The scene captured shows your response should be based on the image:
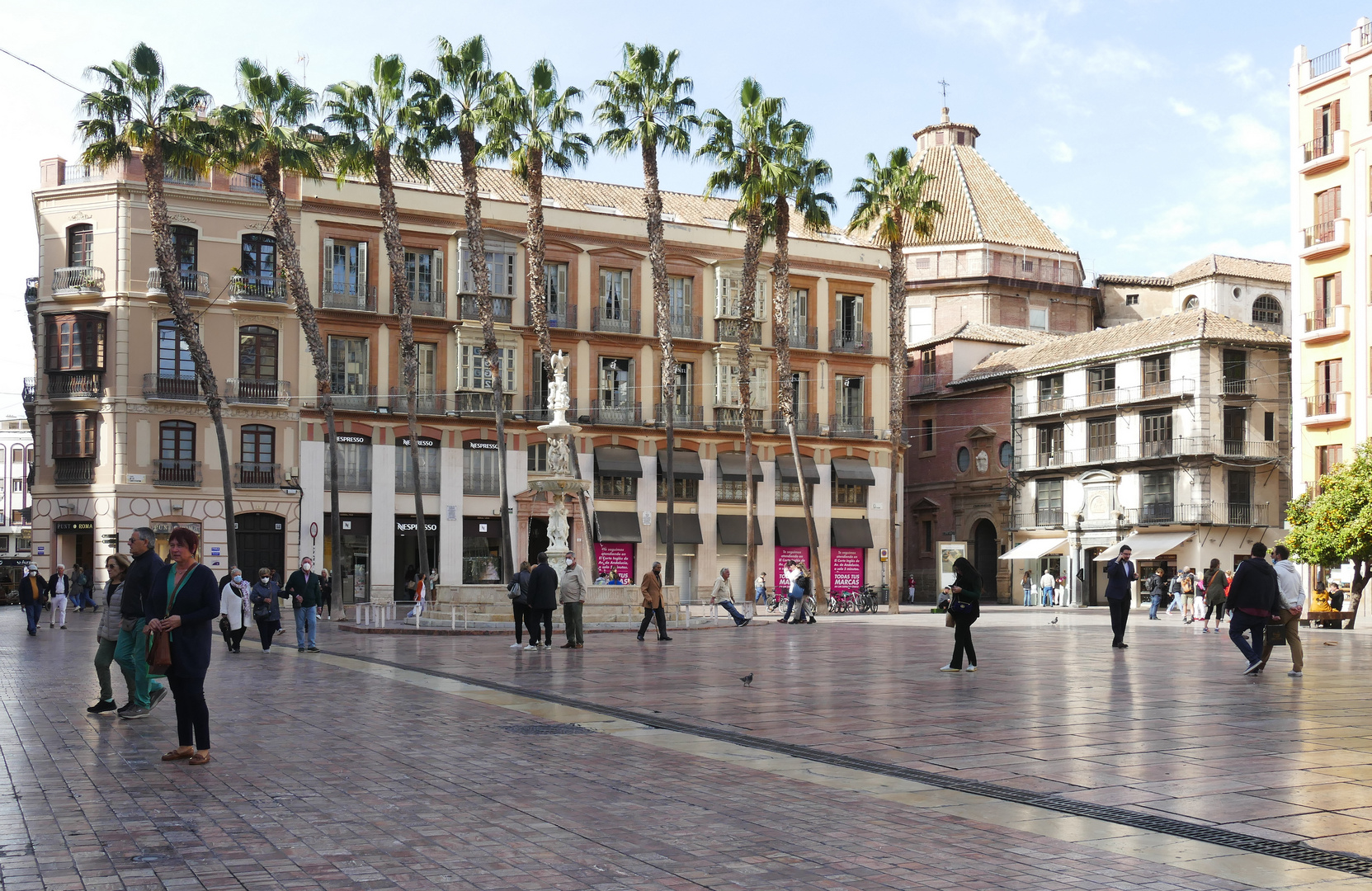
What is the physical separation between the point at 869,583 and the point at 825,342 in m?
10.8

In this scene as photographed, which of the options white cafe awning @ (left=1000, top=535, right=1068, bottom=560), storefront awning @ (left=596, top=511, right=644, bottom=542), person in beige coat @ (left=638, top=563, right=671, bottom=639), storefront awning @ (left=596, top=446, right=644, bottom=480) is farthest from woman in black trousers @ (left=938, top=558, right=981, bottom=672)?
white cafe awning @ (left=1000, top=535, right=1068, bottom=560)

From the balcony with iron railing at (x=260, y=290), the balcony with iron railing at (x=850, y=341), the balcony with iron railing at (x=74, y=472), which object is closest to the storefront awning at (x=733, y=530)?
the balcony with iron railing at (x=850, y=341)

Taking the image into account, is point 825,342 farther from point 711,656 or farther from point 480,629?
point 711,656

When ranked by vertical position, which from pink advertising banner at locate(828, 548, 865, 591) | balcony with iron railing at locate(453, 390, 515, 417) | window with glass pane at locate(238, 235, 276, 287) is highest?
window with glass pane at locate(238, 235, 276, 287)

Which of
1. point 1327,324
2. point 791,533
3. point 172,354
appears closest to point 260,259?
point 172,354

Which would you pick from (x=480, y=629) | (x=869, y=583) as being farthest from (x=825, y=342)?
(x=480, y=629)

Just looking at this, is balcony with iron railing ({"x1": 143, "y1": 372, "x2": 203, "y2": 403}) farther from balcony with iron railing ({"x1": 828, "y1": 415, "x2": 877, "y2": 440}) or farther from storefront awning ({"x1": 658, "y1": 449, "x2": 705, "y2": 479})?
balcony with iron railing ({"x1": 828, "y1": 415, "x2": 877, "y2": 440})

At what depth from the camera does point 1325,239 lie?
5056 centimetres

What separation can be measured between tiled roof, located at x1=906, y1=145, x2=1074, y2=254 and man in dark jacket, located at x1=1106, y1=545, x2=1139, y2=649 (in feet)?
160

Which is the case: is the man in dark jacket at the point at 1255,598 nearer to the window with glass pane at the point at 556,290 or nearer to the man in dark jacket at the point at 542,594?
the man in dark jacket at the point at 542,594

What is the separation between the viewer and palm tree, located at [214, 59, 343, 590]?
4094 centimetres

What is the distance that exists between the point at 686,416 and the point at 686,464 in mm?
2422

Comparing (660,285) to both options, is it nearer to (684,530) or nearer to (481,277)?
(481,277)

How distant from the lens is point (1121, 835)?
777 centimetres
